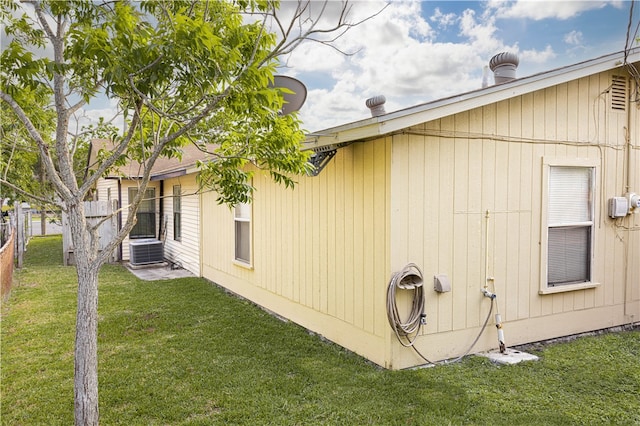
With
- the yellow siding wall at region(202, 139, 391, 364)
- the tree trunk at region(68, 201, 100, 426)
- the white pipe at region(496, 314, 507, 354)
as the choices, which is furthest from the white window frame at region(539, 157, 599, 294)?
the tree trunk at region(68, 201, 100, 426)

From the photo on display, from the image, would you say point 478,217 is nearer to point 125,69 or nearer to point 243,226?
point 125,69

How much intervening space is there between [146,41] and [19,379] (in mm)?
3304

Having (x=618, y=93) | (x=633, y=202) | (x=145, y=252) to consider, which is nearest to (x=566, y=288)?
(x=633, y=202)

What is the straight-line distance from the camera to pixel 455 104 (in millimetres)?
4160

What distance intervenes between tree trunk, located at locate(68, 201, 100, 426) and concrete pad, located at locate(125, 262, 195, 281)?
21.8ft

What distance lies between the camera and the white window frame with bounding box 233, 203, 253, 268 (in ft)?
23.4

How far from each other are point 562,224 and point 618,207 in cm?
80

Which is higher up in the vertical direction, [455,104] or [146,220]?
[455,104]

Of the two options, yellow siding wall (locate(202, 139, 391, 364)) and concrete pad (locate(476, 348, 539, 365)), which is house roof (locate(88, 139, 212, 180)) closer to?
yellow siding wall (locate(202, 139, 391, 364))

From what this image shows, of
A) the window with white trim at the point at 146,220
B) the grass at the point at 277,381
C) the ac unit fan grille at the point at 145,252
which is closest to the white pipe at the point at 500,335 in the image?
the grass at the point at 277,381

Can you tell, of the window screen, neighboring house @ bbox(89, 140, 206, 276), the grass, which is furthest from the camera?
neighboring house @ bbox(89, 140, 206, 276)

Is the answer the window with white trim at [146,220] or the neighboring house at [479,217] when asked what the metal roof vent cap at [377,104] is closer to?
the neighboring house at [479,217]

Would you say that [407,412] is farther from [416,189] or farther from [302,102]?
[302,102]

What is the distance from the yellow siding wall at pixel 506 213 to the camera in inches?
170
